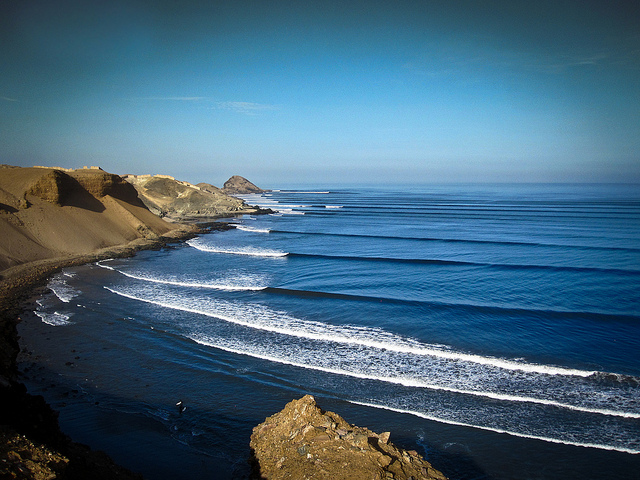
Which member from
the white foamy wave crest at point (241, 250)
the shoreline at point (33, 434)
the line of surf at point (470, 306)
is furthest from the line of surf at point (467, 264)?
the shoreline at point (33, 434)

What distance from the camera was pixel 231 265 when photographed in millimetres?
22344

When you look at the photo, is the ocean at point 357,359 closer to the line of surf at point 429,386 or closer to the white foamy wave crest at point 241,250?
the line of surf at point 429,386

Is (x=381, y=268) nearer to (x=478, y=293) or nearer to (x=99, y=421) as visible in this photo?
(x=478, y=293)

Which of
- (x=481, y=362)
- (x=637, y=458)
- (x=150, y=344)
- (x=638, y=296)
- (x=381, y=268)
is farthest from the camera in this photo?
(x=381, y=268)

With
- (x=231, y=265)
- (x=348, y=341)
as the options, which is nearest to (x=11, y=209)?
(x=231, y=265)

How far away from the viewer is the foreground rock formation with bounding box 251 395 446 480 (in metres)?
4.53

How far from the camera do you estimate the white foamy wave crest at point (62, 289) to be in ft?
50.1

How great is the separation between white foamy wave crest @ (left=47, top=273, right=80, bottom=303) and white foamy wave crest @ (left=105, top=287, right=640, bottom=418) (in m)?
6.55

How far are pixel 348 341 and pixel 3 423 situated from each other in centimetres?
841

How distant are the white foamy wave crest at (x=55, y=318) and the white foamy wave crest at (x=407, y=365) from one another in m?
4.77

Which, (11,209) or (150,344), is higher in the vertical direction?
(11,209)

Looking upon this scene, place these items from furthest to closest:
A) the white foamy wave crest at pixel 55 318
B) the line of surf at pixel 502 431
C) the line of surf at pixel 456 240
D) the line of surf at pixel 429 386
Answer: the line of surf at pixel 456 240 < the white foamy wave crest at pixel 55 318 < the line of surf at pixel 429 386 < the line of surf at pixel 502 431

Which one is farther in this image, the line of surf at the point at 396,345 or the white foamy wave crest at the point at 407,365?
the line of surf at the point at 396,345

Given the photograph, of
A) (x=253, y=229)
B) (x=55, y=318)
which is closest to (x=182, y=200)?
(x=253, y=229)
